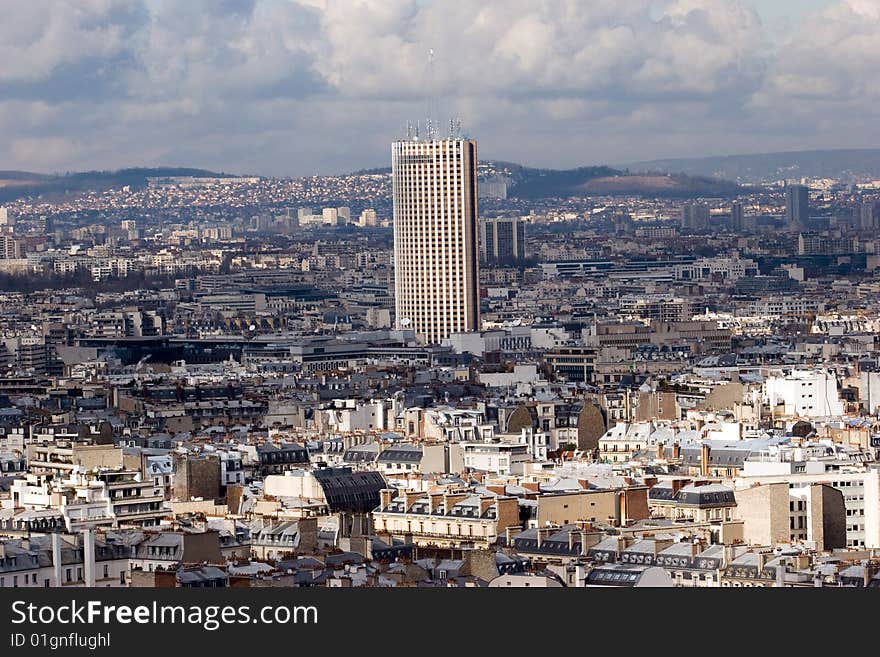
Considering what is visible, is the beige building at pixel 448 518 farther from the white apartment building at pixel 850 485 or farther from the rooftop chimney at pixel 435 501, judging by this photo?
the white apartment building at pixel 850 485

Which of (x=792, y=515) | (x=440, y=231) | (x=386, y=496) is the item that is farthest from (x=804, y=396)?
(x=440, y=231)

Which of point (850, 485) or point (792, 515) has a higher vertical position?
point (850, 485)

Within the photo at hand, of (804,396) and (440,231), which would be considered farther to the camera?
(440,231)

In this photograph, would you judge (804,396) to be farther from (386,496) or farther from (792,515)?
(792,515)

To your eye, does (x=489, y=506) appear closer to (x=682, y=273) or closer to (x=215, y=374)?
(x=215, y=374)

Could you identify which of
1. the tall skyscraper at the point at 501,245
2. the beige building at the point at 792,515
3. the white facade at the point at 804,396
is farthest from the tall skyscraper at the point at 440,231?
the beige building at the point at 792,515

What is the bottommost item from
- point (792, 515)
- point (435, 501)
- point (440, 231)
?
point (792, 515)

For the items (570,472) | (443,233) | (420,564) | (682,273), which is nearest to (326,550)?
(420,564)

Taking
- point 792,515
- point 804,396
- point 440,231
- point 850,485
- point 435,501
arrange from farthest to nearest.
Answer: point 440,231, point 804,396, point 850,485, point 435,501, point 792,515
